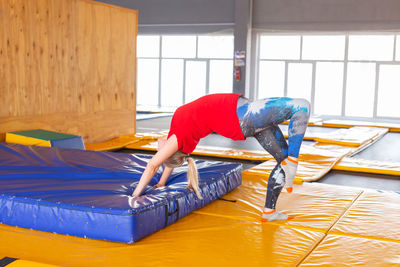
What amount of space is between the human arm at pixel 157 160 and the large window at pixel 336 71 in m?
12.8

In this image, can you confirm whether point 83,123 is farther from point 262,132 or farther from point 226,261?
point 226,261

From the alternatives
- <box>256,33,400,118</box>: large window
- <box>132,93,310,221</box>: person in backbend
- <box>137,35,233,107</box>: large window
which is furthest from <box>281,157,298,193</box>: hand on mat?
<box>137,35,233,107</box>: large window

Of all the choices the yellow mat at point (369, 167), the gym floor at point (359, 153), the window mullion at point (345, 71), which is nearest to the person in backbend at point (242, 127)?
the gym floor at point (359, 153)

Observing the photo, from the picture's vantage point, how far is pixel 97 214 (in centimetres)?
304

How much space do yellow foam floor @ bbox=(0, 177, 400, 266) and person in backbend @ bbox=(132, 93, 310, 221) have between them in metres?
0.30

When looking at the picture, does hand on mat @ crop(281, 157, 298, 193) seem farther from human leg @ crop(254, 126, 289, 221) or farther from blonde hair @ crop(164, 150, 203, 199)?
blonde hair @ crop(164, 150, 203, 199)

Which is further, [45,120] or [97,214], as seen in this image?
[45,120]

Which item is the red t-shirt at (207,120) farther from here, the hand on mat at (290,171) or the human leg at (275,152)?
the hand on mat at (290,171)

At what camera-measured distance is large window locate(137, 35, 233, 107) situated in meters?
17.2

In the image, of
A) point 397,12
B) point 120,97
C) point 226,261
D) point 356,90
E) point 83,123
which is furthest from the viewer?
point 356,90

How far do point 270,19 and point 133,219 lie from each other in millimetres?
13371

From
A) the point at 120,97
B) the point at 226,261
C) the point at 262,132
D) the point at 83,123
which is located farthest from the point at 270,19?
the point at 226,261

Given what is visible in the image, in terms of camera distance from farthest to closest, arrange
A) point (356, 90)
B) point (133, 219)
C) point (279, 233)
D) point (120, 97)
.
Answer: point (356, 90) < point (120, 97) < point (279, 233) < point (133, 219)

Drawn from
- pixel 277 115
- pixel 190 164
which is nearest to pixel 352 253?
pixel 277 115
